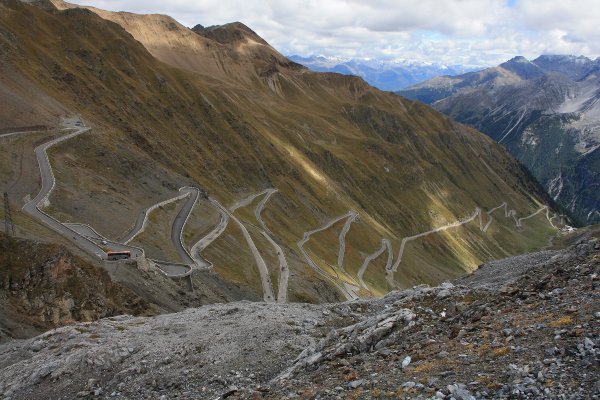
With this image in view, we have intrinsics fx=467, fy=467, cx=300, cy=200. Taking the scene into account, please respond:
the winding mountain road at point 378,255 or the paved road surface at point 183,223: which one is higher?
the paved road surface at point 183,223

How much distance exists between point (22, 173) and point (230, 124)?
100944 mm

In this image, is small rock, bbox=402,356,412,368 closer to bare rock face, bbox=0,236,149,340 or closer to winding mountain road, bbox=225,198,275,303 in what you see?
bare rock face, bbox=0,236,149,340

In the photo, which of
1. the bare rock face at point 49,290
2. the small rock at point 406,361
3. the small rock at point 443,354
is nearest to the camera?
the small rock at point 443,354

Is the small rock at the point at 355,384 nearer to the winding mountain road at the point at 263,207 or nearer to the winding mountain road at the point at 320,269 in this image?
the winding mountain road at the point at 320,269

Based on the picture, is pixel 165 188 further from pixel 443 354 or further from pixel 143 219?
pixel 443 354

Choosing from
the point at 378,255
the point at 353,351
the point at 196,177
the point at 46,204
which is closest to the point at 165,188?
the point at 196,177

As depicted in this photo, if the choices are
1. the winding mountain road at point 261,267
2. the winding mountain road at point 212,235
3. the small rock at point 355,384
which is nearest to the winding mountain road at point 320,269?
the winding mountain road at point 261,267

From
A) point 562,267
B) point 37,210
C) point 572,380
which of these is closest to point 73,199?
point 37,210

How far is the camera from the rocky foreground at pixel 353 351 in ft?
52.2

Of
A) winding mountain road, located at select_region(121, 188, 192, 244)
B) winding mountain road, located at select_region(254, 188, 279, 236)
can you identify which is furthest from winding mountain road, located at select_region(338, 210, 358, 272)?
winding mountain road, located at select_region(121, 188, 192, 244)

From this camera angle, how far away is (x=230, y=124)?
17425cm

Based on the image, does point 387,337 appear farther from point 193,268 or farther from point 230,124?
point 230,124

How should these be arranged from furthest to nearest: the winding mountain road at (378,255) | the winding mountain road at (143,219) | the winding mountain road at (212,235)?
the winding mountain road at (378,255) → the winding mountain road at (212,235) → the winding mountain road at (143,219)

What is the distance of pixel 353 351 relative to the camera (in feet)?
76.9
